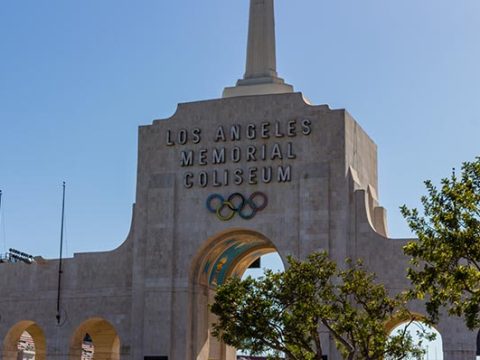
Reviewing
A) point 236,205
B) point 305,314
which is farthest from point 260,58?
point 305,314

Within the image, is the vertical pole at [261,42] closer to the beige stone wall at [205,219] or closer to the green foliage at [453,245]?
the beige stone wall at [205,219]

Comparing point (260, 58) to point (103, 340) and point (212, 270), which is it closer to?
point (212, 270)

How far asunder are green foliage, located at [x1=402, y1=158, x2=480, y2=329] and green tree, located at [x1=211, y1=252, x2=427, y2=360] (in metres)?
9.46

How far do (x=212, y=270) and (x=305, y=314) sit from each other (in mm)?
20637

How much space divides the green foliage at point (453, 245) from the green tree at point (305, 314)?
31.0 feet

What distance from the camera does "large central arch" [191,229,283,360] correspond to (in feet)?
190

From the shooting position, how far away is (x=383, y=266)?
53750 mm

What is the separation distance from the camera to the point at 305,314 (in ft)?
132

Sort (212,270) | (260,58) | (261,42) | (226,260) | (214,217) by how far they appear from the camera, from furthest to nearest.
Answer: (226,260)
(261,42)
(260,58)
(212,270)
(214,217)

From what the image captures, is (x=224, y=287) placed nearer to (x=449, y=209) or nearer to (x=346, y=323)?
(x=346, y=323)

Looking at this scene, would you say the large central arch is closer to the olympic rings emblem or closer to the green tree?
the olympic rings emblem

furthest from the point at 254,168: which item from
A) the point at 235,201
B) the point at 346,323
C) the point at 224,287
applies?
the point at 346,323

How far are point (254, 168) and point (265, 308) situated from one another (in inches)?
658

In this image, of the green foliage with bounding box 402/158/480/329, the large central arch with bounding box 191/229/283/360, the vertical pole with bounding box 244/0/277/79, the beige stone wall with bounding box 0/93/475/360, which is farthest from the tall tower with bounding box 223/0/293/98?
the green foliage with bounding box 402/158/480/329
